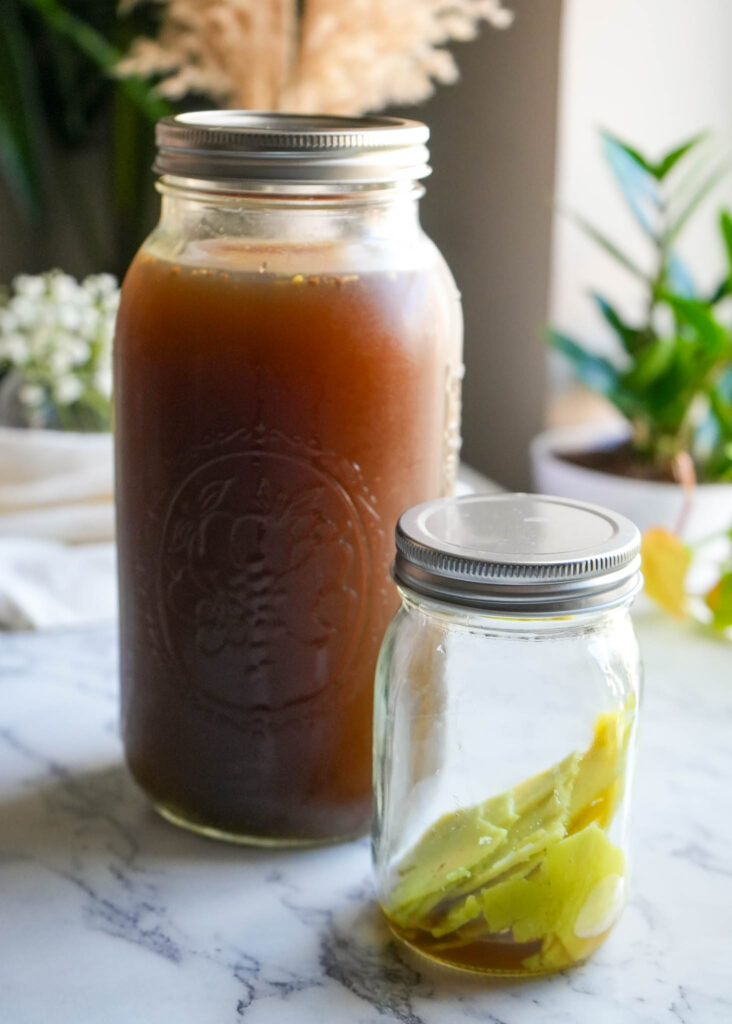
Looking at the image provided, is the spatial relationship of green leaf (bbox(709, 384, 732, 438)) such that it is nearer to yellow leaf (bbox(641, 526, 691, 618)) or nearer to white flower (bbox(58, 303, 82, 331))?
yellow leaf (bbox(641, 526, 691, 618))

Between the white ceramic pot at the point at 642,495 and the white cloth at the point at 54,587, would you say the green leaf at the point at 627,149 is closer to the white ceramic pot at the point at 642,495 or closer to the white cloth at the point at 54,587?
the white ceramic pot at the point at 642,495

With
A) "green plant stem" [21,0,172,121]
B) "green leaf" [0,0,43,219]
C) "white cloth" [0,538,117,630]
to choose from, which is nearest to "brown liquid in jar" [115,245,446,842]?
"white cloth" [0,538,117,630]

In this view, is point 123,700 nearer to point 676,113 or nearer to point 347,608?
point 347,608

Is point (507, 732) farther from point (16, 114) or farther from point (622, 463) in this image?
point (16, 114)

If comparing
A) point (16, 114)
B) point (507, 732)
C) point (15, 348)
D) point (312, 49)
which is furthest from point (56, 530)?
point (16, 114)

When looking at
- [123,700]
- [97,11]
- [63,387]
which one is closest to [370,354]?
[123,700]

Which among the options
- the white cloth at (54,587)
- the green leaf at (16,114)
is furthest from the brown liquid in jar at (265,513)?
the green leaf at (16,114)
